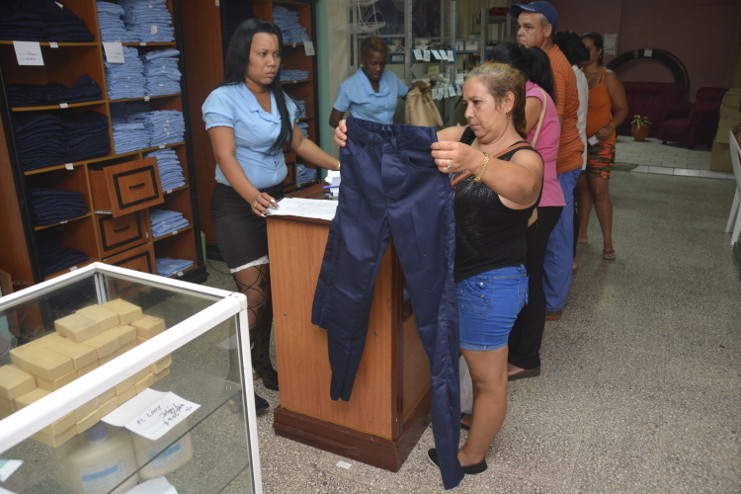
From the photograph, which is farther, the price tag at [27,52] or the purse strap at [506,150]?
the price tag at [27,52]

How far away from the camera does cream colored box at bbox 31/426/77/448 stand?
3.43 feet

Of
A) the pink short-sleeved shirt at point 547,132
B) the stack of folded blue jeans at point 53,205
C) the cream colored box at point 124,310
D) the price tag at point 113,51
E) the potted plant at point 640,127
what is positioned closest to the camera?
the cream colored box at point 124,310

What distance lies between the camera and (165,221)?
3770 mm

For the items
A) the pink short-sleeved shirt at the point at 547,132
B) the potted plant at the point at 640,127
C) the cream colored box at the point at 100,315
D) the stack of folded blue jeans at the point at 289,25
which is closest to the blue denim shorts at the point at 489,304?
the pink short-sleeved shirt at the point at 547,132

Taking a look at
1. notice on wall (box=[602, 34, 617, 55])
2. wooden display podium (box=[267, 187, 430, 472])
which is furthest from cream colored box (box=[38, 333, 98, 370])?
notice on wall (box=[602, 34, 617, 55])

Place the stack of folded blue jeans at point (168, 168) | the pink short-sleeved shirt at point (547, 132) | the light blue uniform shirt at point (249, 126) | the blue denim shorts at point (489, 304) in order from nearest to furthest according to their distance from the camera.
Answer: the blue denim shorts at point (489, 304), the light blue uniform shirt at point (249, 126), the pink short-sleeved shirt at point (547, 132), the stack of folded blue jeans at point (168, 168)

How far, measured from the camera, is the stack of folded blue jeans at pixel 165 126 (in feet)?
11.7

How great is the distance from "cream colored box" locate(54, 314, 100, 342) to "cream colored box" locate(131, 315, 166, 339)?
0.28 ft

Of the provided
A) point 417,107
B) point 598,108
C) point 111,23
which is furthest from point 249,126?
point 598,108

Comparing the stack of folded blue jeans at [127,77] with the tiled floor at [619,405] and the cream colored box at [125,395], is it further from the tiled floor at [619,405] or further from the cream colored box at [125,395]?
the cream colored box at [125,395]

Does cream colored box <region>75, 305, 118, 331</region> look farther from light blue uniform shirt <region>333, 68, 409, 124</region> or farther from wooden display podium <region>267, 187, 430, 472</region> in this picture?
light blue uniform shirt <region>333, 68, 409, 124</region>

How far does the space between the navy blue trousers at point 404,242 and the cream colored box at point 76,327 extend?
0.78 meters

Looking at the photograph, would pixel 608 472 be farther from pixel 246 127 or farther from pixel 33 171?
pixel 33 171

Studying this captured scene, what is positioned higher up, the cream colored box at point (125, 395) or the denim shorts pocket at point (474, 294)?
the cream colored box at point (125, 395)
